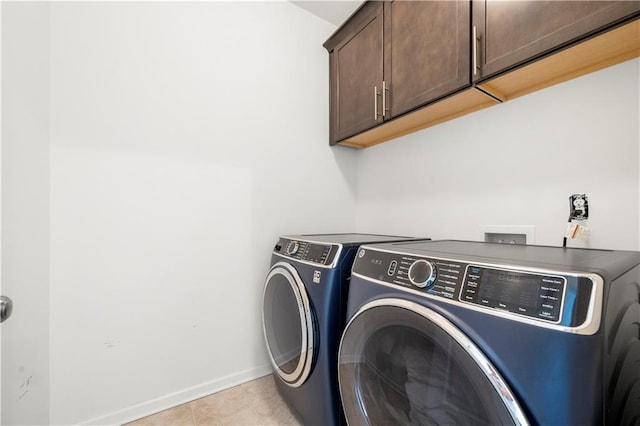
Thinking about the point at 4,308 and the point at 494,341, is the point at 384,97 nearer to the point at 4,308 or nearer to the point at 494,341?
the point at 494,341

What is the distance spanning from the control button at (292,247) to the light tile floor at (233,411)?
804 mm

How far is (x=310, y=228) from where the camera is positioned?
1882mm

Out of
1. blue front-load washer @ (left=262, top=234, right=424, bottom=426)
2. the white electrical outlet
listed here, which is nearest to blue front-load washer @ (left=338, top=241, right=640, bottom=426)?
blue front-load washer @ (left=262, top=234, right=424, bottom=426)

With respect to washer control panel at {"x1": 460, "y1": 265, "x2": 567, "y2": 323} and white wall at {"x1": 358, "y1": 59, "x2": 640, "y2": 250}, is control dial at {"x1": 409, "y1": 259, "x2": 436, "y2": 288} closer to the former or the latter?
washer control panel at {"x1": 460, "y1": 265, "x2": 567, "y2": 323}

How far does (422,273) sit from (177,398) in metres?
1.49

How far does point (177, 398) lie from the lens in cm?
141

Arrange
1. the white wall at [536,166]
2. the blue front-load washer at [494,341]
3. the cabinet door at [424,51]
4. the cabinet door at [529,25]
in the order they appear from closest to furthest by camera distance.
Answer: the blue front-load washer at [494,341]
the cabinet door at [529,25]
the white wall at [536,166]
the cabinet door at [424,51]

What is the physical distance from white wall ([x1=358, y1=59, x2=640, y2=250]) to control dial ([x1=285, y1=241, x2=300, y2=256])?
0.78 m

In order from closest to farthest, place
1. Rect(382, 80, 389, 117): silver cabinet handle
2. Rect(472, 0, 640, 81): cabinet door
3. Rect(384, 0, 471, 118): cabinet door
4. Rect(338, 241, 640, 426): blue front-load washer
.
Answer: Rect(338, 241, 640, 426): blue front-load washer → Rect(472, 0, 640, 81): cabinet door → Rect(384, 0, 471, 118): cabinet door → Rect(382, 80, 389, 117): silver cabinet handle

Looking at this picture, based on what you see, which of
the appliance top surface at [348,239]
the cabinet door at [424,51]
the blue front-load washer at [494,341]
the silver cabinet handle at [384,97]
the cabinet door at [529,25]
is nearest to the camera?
the blue front-load washer at [494,341]

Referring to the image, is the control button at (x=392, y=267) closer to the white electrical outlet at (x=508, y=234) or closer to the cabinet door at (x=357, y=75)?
the white electrical outlet at (x=508, y=234)

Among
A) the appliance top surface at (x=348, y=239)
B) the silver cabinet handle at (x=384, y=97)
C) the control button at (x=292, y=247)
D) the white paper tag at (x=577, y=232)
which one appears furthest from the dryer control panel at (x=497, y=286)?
the silver cabinet handle at (x=384, y=97)

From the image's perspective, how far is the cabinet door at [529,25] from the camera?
77cm

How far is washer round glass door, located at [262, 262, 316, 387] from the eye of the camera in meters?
1.11
